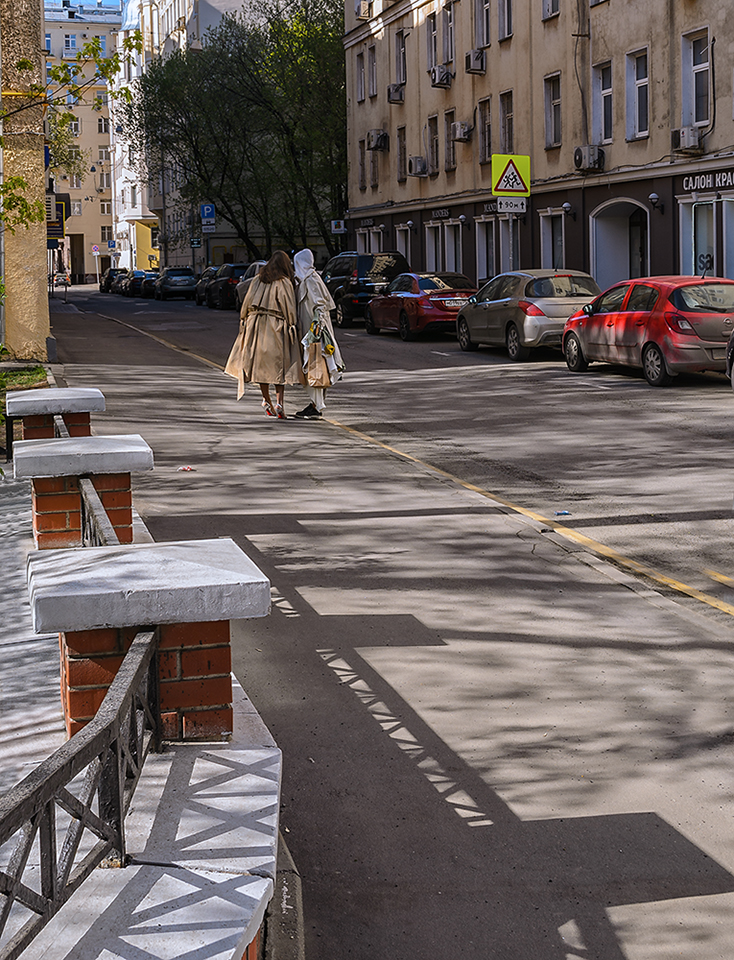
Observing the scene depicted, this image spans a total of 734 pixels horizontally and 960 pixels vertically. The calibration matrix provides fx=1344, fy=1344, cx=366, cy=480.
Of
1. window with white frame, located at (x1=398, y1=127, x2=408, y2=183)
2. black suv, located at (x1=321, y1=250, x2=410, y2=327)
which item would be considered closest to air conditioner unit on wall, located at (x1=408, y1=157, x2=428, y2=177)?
window with white frame, located at (x1=398, y1=127, x2=408, y2=183)

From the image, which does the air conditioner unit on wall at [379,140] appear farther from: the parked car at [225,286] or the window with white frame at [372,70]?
the parked car at [225,286]

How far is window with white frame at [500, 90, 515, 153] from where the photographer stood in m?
37.2

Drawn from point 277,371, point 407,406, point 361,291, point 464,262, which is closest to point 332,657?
point 277,371

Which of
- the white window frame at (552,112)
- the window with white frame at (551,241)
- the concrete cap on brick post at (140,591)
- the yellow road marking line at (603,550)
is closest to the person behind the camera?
the concrete cap on brick post at (140,591)

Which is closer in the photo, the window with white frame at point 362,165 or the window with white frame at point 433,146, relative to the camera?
the window with white frame at point 433,146

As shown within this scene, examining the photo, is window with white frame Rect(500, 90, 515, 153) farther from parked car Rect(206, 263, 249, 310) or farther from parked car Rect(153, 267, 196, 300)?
parked car Rect(153, 267, 196, 300)

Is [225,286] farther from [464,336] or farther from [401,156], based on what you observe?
[464,336]

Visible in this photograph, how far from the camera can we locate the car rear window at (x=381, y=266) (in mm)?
34750

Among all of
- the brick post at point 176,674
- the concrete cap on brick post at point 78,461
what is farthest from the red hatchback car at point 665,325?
the brick post at point 176,674

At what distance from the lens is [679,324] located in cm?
1777

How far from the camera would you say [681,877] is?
3.75m

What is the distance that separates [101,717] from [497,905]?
134 centimetres

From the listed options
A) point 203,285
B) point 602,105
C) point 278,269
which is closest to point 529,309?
point 278,269

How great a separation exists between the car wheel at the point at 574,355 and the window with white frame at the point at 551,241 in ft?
46.9
